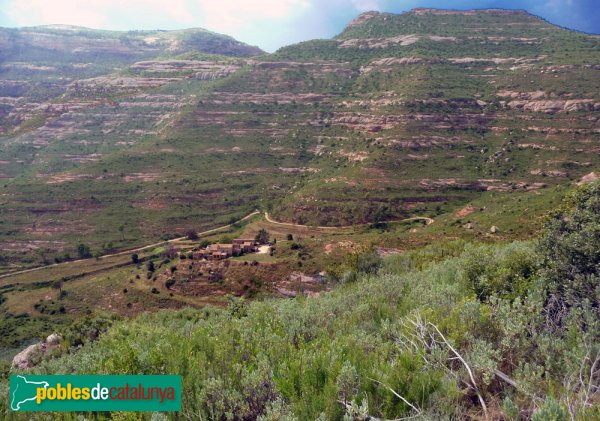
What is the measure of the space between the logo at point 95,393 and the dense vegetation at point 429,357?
1.23 ft

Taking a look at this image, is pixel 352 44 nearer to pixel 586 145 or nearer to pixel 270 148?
pixel 270 148

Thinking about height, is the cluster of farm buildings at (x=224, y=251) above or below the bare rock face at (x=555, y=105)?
below

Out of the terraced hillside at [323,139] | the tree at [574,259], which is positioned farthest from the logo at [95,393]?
the terraced hillside at [323,139]

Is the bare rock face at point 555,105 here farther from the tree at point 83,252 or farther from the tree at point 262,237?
the tree at point 83,252

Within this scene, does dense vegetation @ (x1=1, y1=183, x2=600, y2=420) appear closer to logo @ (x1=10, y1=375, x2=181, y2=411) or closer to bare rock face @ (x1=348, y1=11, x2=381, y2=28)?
logo @ (x1=10, y1=375, x2=181, y2=411)

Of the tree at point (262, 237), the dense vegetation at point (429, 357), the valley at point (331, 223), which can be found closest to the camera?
the dense vegetation at point (429, 357)

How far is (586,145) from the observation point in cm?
7919

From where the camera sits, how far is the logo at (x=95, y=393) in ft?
23.0

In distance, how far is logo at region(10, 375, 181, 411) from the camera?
7000 millimetres

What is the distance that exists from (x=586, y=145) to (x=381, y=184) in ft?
151

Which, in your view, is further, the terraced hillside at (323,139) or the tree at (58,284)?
the terraced hillside at (323,139)

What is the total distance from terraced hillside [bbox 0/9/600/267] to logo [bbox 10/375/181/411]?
1926 inches

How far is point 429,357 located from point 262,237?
62253 millimetres

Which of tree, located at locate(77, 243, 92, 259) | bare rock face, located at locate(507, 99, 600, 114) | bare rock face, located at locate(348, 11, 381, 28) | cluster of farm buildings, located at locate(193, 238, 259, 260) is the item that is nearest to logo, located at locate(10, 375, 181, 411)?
cluster of farm buildings, located at locate(193, 238, 259, 260)
